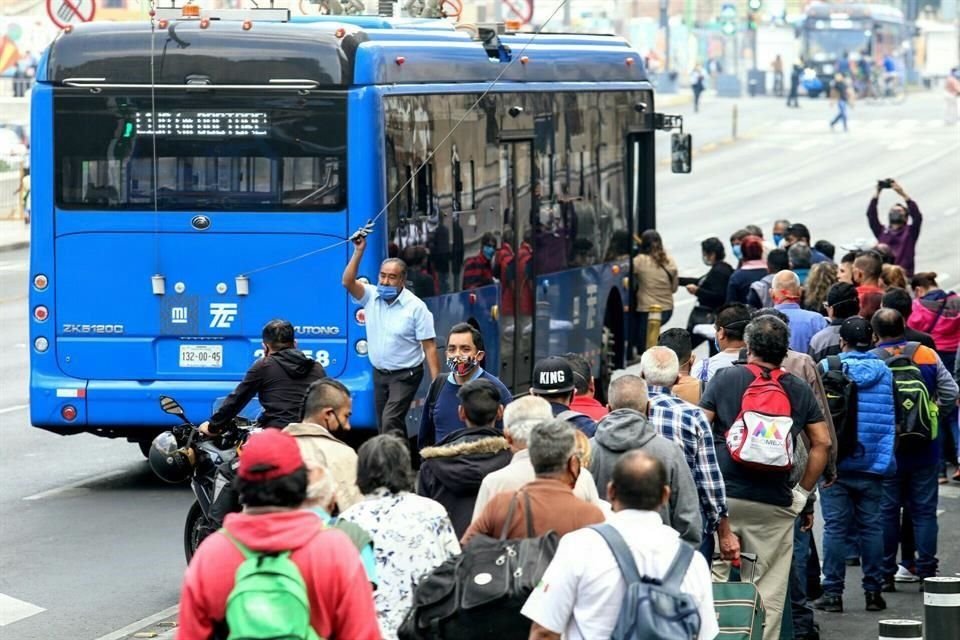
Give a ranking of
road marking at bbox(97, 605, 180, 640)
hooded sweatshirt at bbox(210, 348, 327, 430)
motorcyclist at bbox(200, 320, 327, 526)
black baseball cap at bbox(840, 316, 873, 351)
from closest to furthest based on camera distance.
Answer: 1. road marking at bbox(97, 605, 180, 640)
2. black baseball cap at bbox(840, 316, 873, 351)
3. motorcyclist at bbox(200, 320, 327, 526)
4. hooded sweatshirt at bbox(210, 348, 327, 430)

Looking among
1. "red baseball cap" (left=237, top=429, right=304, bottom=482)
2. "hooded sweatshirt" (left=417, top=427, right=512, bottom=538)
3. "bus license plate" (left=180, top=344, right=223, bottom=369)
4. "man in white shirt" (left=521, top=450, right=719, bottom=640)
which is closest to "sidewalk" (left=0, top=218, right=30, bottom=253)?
"bus license plate" (left=180, top=344, right=223, bottom=369)

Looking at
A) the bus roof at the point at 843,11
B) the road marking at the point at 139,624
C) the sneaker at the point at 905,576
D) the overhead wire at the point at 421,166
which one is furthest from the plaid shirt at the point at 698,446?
the bus roof at the point at 843,11

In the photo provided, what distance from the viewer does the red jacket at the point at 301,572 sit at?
569cm

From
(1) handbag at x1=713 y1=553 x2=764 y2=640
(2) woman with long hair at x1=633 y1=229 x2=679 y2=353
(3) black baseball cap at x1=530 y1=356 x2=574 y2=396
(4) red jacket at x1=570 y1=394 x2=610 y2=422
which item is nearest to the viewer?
(1) handbag at x1=713 y1=553 x2=764 y2=640

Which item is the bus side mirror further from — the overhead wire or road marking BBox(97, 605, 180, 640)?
road marking BBox(97, 605, 180, 640)

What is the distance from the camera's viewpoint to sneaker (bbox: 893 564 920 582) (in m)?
12.2

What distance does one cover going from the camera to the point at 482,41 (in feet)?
56.4

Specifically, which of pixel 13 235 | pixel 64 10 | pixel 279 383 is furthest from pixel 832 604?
pixel 13 235

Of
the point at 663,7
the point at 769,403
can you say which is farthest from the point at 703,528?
the point at 663,7

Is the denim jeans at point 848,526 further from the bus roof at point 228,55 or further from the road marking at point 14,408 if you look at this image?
the road marking at point 14,408

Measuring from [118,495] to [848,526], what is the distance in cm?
591

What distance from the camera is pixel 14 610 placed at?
37.3 feet

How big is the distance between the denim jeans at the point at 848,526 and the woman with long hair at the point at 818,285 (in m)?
3.67

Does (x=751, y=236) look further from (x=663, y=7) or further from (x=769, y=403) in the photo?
(x=663, y=7)
